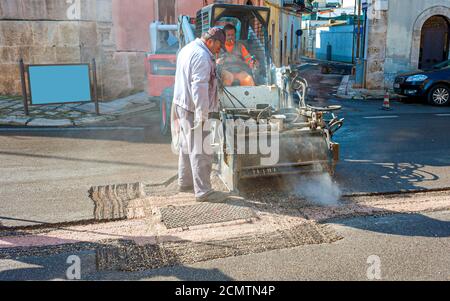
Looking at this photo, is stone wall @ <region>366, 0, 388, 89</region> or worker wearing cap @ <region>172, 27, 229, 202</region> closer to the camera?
worker wearing cap @ <region>172, 27, 229, 202</region>

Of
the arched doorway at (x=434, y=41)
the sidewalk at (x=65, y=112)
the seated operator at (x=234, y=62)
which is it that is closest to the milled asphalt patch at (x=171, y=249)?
the seated operator at (x=234, y=62)

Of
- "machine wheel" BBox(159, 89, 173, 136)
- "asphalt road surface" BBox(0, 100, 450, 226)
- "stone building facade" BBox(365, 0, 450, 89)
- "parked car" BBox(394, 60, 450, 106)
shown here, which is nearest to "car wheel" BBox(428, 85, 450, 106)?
"parked car" BBox(394, 60, 450, 106)

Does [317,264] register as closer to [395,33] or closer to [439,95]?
[439,95]

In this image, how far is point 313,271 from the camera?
399cm

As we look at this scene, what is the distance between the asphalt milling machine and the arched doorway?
42.9 ft

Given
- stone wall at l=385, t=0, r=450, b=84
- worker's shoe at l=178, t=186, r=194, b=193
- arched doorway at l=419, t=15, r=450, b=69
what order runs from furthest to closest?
arched doorway at l=419, t=15, r=450, b=69, stone wall at l=385, t=0, r=450, b=84, worker's shoe at l=178, t=186, r=194, b=193

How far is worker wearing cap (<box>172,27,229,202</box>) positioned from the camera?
17.9 feet

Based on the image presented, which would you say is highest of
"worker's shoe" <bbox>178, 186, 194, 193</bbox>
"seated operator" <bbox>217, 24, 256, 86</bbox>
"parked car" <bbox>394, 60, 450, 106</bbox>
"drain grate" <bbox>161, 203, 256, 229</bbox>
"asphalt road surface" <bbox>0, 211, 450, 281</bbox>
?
"seated operator" <bbox>217, 24, 256, 86</bbox>

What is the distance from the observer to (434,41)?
18.3m

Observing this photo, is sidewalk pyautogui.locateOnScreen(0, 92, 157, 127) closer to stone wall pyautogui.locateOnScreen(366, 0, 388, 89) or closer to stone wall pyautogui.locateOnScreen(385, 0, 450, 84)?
stone wall pyautogui.locateOnScreen(366, 0, 388, 89)

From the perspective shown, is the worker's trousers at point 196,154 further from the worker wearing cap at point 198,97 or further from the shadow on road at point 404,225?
the shadow on road at point 404,225

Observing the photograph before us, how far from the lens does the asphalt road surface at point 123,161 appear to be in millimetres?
5855
